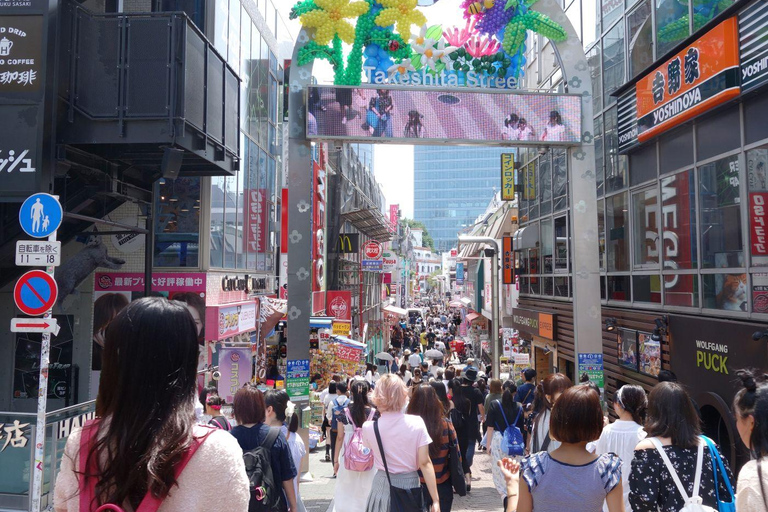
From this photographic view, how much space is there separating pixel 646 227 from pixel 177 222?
1045cm

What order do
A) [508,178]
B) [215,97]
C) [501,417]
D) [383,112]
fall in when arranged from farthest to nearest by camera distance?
[508,178], [215,97], [383,112], [501,417]

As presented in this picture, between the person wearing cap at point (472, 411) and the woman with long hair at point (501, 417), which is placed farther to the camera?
the person wearing cap at point (472, 411)

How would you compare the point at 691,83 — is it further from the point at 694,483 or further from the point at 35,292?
the point at 35,292

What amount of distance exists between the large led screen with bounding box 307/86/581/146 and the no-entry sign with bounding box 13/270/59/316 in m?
5.37

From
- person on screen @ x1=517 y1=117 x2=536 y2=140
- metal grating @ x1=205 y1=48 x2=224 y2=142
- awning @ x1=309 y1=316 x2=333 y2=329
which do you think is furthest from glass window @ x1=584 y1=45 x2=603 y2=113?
awning @ x1=309 y1=316 x2=333 y2=329

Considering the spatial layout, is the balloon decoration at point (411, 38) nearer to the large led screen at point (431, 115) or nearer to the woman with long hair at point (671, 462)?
the large led screen at point (431, 115)

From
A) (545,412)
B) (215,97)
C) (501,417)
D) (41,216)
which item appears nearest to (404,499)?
(545,412)

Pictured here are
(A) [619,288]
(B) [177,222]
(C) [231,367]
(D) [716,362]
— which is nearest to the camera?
(D) [716,362]

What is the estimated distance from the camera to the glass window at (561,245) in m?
17.5

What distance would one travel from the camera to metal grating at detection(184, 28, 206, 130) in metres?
10.3

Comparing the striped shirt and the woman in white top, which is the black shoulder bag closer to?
the striped shirt

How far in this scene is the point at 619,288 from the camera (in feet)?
46.6

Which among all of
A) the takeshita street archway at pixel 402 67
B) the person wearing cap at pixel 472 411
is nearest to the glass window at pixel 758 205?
the takeshita street archway at pixel 402 67

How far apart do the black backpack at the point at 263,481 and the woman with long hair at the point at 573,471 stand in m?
1.78
